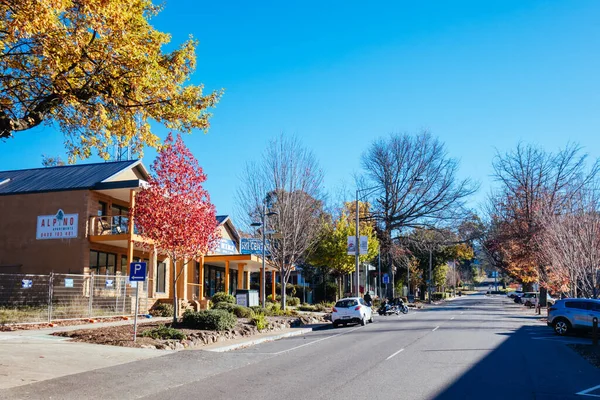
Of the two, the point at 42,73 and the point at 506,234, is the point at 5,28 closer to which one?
the point at 42,73

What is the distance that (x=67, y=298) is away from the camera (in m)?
25.2

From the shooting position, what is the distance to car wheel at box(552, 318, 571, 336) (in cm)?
2241

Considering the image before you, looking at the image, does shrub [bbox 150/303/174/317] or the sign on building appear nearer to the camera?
the sign on building

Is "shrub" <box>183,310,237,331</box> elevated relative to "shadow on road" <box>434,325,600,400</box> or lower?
elevated

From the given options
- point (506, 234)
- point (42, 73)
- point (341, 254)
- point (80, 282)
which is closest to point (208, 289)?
point (341, 254)

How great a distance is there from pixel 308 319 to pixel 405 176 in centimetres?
2305

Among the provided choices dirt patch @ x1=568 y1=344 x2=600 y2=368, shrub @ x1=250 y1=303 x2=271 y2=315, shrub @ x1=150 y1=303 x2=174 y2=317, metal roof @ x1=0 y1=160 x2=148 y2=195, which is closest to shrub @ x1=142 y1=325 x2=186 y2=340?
shrub @ x1=250 y1=303 x2=271 y2=315

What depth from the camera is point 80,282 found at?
26094 mm

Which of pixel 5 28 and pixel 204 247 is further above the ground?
pixel 5 28

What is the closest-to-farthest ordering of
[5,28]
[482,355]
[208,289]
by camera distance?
[5,28], [482,355], [208,289]

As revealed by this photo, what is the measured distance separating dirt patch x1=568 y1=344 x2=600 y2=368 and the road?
0.26 metres

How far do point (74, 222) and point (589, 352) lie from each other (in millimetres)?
22571

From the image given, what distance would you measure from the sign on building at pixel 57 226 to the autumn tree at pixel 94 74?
15644mm

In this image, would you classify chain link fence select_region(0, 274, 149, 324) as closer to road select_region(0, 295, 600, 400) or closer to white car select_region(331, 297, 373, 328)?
road select_region(0, 295, 600, 400)
